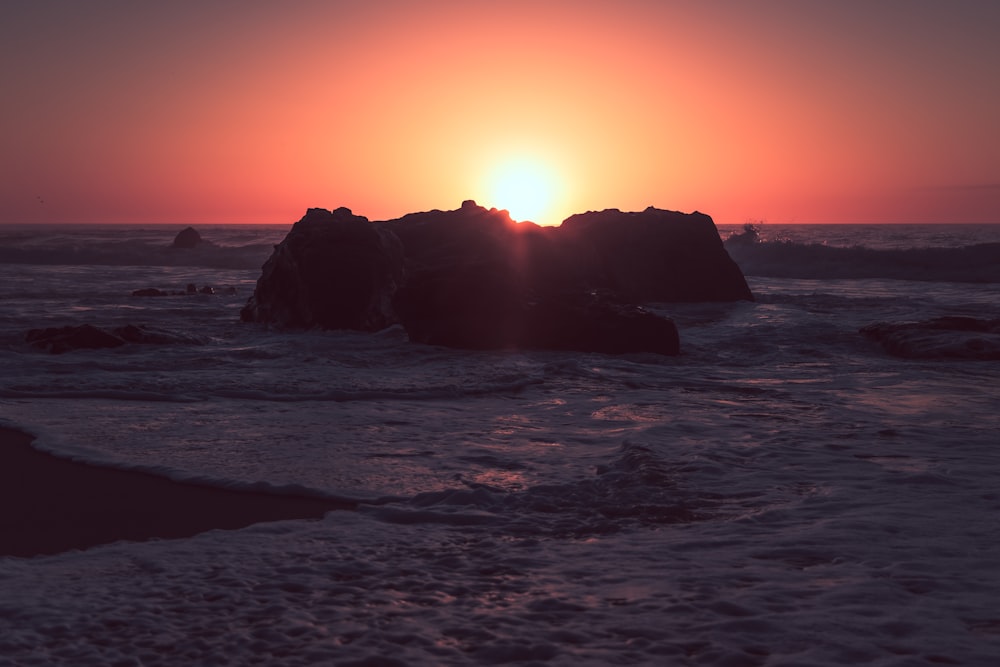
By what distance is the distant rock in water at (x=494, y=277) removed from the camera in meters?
12.0

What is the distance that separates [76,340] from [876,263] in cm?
2791

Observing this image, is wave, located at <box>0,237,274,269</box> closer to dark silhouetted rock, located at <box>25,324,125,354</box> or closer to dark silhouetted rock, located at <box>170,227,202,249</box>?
dark silhouetted rock, located at <box>170,227,202,249</box>

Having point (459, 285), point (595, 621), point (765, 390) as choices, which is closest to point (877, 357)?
point (765, 390)

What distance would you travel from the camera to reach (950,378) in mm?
9227

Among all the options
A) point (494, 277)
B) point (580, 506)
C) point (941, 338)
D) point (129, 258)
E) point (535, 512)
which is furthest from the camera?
point (129, 258)

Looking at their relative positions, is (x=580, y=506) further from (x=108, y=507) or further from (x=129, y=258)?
(x=129, y=258)

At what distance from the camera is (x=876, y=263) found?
32.0m

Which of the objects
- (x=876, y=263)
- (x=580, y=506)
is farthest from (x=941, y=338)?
(x=876, y=263)

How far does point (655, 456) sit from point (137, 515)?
10.2ft

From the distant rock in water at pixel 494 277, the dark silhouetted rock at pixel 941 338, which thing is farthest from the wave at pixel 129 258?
the dark silhouetted rock at pixel 941 338

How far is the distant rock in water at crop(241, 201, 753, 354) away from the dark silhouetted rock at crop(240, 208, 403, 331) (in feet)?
0.06

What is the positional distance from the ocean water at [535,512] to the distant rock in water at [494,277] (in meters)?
1.21

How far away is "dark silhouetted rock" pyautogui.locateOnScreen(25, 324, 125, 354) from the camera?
11.2 meters

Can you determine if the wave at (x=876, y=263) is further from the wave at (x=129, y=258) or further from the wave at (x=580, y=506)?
the wave at (x=580, y=506)
